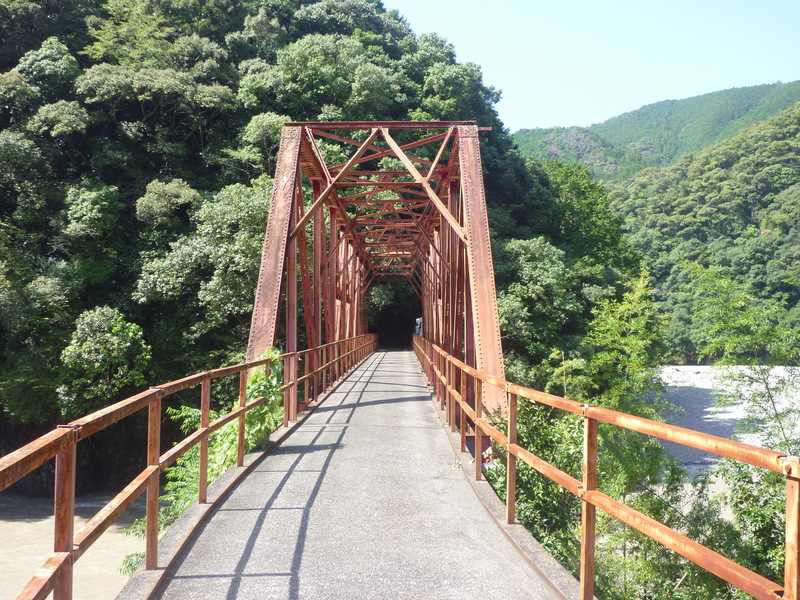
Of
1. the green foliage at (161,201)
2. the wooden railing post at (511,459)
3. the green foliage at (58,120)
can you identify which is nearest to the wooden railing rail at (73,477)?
the wooden railing post at (511,459)

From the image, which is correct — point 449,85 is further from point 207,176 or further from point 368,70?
point 207,176

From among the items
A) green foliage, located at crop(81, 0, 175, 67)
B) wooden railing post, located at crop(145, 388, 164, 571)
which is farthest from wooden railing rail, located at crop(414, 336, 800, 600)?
green foliage, located at crop(81, 0, 175, 67)

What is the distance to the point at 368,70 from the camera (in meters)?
28.7

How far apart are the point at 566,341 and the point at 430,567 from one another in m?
21.9

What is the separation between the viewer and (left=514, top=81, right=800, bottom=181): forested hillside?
4028 inches

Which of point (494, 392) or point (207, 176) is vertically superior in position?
point (207, 176)

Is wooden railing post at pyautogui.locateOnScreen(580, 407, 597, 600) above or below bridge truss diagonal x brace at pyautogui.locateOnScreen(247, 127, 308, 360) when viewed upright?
below

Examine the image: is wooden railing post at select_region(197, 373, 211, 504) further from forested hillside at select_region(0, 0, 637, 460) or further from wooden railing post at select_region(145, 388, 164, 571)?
forested hillside at select_region(0, 0, 637, 460)

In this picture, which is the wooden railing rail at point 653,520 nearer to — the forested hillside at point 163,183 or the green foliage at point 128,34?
the forested hillside at point 163,183

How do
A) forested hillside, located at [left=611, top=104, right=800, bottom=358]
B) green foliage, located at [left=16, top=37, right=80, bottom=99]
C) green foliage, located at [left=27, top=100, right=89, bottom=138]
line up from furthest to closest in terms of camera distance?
forested hillside, located at [left=611, top=104, right=800, bottom=358]
green foliage, located at [left=16, top=37, right=80, bottom=99]
green foliage, located at [left=27, top=100, right=89, bottom=138]

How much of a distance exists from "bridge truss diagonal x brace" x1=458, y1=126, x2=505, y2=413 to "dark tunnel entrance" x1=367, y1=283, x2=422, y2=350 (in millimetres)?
24587

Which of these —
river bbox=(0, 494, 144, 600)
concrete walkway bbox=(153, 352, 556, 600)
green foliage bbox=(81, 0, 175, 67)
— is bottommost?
river bbox=(0, 494, 144, 600)

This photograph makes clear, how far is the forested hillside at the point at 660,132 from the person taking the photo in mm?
102312

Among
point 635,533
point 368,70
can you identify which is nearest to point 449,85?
point 368,70
